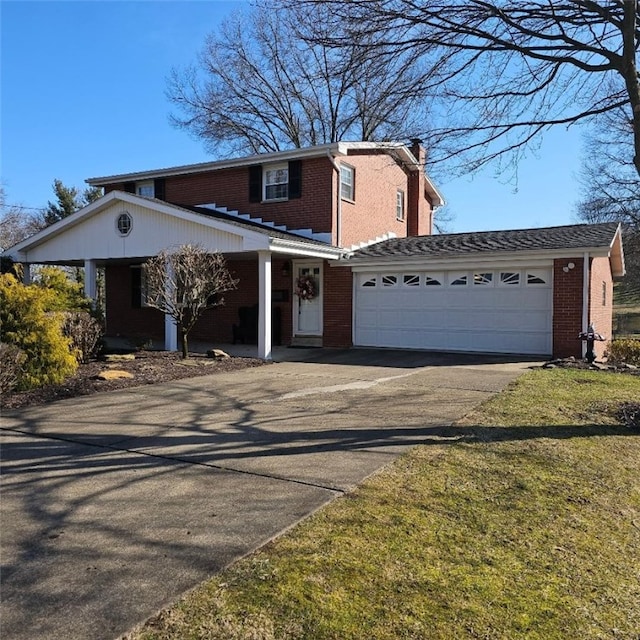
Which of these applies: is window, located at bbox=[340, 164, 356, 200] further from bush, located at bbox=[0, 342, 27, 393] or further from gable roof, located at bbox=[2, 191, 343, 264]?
bush, located at bbox=[0, 342, 27, 393]

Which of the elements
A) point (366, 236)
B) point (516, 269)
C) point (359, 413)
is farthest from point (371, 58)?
point (366, 236)

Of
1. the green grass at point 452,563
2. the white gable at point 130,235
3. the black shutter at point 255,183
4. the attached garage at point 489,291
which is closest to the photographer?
the green grass at point 452,563

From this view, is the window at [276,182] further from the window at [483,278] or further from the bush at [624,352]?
the bush at [624,352]

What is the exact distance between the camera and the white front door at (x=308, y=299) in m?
15.9

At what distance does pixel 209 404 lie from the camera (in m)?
7.72

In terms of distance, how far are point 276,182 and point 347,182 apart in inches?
85.1

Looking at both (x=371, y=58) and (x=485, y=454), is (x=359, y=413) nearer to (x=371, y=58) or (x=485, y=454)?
(x=485, y=454)

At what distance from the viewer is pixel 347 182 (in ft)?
53.1

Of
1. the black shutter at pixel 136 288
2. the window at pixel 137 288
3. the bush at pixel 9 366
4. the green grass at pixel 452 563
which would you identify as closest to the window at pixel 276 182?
the window at pixel 137 288

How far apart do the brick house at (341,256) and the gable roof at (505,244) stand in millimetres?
51

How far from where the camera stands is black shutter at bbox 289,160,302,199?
618 inches

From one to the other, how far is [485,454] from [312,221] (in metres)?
11.3

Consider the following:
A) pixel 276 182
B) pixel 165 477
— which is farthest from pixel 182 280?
pixel 165 477

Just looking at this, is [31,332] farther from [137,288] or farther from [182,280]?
[137,288]
